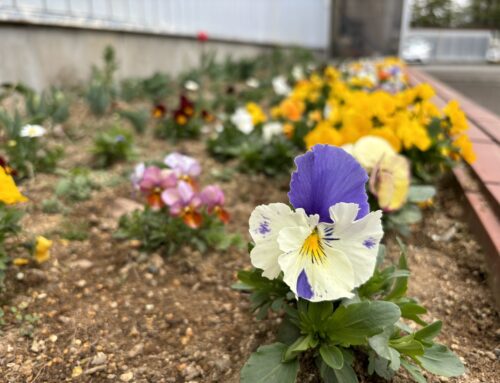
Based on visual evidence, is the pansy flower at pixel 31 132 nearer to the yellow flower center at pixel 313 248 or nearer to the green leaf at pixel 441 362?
the yellow flower center at pixel 313 248

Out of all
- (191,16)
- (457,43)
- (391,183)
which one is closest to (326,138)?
(391,183)

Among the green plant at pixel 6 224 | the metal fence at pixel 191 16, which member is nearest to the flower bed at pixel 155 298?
the green plant at pixel 6 224

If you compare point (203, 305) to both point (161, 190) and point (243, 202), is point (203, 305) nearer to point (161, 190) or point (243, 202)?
point (161, 190)

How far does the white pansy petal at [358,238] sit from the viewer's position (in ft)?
3.28

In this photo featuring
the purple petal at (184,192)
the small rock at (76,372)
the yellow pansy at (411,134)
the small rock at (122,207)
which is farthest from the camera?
the small rock at (122,207)

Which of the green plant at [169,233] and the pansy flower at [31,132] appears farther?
the pansy flower at [31,132]

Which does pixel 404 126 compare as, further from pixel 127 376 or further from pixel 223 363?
pixel 127 376

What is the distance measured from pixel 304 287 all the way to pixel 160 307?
89 cm

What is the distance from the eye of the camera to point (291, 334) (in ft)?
4.35

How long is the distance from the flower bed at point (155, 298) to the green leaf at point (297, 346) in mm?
161

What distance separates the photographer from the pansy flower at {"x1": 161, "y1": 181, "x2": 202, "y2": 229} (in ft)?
6.25

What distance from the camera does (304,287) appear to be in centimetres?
102

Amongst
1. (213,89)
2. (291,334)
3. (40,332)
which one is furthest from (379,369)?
(213,89)

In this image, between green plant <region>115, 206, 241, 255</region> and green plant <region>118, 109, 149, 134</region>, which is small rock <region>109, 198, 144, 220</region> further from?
green plant <region>118, 109, 149, 134</region>
